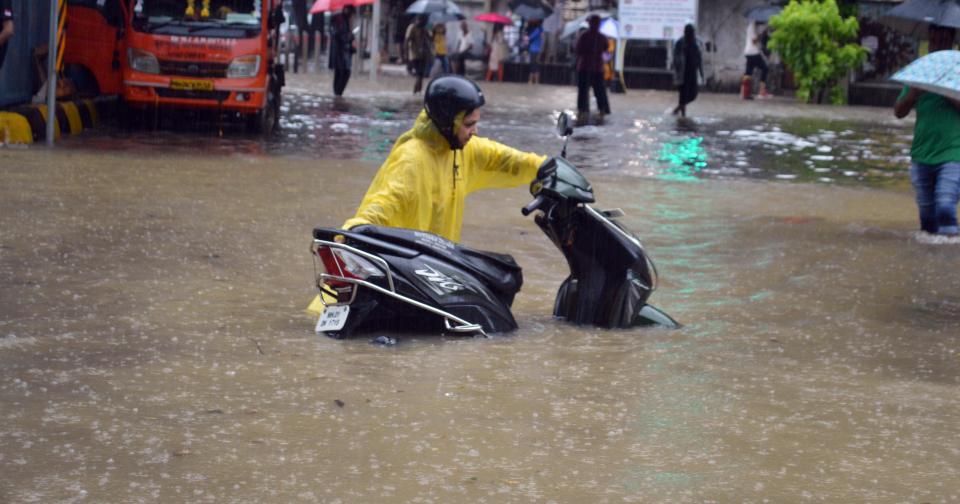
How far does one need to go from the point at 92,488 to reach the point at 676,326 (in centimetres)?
355

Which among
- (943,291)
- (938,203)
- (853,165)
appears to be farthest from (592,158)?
(943,291)

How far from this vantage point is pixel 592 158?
17.0m

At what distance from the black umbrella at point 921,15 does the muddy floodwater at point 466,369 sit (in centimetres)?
184

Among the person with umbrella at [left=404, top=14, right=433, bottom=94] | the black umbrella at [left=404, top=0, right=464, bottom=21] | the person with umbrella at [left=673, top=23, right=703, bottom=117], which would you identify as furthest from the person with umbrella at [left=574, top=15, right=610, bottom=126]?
the black umbrella at [left=404, top=0, right=464, bottom=21]

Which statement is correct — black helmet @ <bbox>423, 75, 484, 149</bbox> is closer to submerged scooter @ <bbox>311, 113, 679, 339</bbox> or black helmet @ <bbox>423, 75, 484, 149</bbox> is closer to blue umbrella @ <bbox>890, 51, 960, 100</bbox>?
submerged scooter @ <bbox>311, 113, 679, 339</bbox>

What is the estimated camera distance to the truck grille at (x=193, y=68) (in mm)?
17922

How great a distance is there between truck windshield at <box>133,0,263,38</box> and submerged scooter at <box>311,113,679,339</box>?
11964 millimetres

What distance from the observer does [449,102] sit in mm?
6477

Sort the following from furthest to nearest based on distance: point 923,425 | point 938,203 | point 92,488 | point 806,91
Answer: point 806,91 < point 938,203 < point 923,425 < point 92,488

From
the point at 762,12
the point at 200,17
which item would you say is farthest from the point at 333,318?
the point at 762,12

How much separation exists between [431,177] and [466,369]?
42.5 inches

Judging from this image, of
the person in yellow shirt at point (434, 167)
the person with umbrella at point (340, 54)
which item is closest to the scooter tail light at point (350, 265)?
the person in yellow shirt at point (434, 167)

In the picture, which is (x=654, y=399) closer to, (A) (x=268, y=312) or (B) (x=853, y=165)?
(A) (x=268, y=312)

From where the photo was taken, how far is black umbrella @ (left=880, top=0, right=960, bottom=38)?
1267cm
